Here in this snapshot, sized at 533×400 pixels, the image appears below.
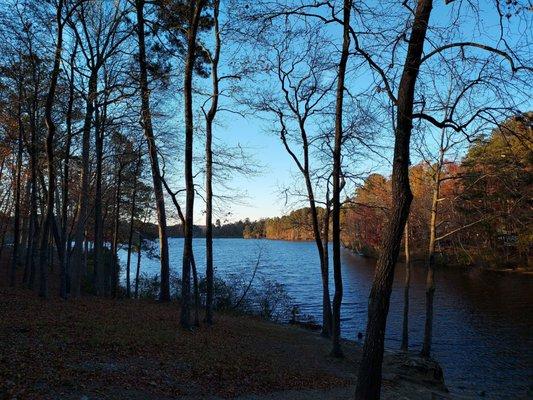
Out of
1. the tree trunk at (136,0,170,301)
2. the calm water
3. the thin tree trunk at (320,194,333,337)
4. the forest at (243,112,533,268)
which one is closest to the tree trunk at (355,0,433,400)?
the forest at (243,112,533,268)

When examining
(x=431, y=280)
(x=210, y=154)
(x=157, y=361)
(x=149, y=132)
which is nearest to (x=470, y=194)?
(x=431, y=280)

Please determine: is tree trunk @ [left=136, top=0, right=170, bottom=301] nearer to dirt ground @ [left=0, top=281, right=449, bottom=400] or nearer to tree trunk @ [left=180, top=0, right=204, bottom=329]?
tree trunk @ [left=180, top=0, right=204, bottom=329]

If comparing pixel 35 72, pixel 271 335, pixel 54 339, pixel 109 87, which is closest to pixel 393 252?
pixel 54 339

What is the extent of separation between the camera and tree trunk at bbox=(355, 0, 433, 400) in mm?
7238

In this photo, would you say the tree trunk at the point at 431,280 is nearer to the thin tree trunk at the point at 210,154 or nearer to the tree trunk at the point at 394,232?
the thin tree trunk at the point at 210,154

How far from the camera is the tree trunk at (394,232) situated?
23.7 feet

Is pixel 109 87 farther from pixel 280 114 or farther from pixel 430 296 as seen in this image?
pixel 430 296

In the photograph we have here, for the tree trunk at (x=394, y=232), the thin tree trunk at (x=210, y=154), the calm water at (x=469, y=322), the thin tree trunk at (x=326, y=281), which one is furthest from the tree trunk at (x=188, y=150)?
the calm water at (x=469, y=322)

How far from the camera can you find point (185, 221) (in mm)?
14148

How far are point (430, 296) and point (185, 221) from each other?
32.0ft

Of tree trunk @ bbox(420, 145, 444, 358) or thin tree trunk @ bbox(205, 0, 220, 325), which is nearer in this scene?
thin tree trunk @ bbox(205, 0, 220, 325)

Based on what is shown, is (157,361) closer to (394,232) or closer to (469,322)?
(394,232)

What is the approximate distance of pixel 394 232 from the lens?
721cm

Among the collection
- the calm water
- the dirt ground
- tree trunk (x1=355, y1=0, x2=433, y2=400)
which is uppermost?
tree trunk (x1=355, y1=0, x2=433, y2=400)
